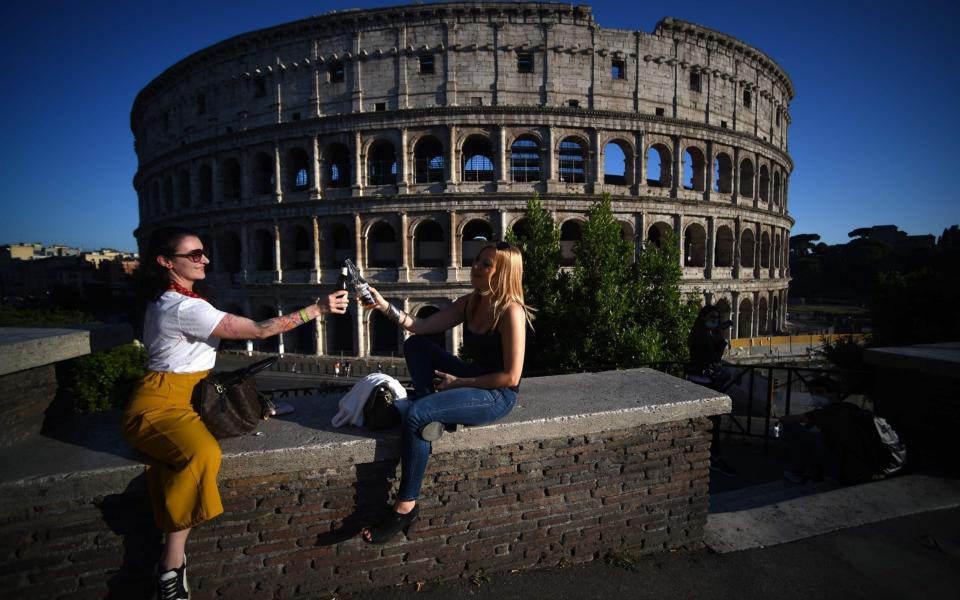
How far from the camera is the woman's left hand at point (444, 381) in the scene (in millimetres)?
2844

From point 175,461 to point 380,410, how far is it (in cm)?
114

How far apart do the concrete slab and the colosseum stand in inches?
713

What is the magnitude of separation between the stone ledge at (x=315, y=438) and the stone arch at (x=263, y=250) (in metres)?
23.5

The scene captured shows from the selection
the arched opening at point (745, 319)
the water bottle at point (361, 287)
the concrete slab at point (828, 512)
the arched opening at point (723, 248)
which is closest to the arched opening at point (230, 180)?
the water bottle at point (361, 287)

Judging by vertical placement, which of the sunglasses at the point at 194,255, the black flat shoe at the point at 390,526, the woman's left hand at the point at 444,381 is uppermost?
the sunglasses at the point at 194,255

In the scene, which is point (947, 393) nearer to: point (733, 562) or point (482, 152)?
point (733, 562)

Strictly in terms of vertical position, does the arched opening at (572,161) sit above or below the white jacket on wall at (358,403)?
above

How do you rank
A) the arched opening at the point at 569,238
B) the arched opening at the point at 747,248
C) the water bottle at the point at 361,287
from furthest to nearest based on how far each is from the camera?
the arched opening at the point at 747,248 < the arched opening at the point at 569,238 < the water bottle at the point at 361,287

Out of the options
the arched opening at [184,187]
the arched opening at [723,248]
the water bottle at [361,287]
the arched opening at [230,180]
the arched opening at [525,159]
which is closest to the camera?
the water bottle at [361,287]

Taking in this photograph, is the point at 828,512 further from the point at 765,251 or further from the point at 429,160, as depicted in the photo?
the point at 765,251

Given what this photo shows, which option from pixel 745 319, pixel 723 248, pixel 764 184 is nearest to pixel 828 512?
pixel 723 248

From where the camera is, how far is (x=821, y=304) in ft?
206

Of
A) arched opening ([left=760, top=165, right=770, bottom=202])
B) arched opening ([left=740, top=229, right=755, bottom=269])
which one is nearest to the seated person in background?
arched opening ([left=740, top=229, right=755, bottom=269])

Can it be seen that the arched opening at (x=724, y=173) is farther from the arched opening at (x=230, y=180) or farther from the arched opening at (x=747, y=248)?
the arched opening at (x=230, y=180)
